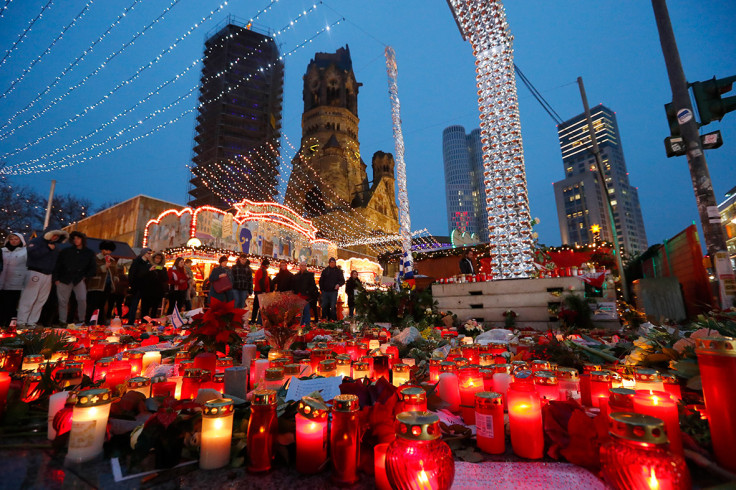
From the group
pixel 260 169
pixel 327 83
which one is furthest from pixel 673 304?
pixel 327 83

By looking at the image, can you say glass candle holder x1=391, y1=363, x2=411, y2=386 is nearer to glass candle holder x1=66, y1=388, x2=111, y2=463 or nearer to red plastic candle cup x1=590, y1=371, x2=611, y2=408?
red plastic candle cup x1=590, y1=371, x2=611, y2=408

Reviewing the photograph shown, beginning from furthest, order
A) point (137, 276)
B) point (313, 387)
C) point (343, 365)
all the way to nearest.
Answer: point (137, 276) → point (343, 365) → point (313, 387)

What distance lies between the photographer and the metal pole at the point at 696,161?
15.3 ft

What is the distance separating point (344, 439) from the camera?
4.38ft

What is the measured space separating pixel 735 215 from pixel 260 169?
40872 mm

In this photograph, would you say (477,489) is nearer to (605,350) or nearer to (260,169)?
(605,350)

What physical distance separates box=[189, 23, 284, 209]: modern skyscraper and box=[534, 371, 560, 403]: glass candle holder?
33429 millimetres

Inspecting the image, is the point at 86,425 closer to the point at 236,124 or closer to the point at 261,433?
the point at 261,433

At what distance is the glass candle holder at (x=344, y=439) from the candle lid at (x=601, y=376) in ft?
4.75

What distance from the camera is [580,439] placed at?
143 cm

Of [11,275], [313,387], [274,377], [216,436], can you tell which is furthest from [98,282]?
[216,436]

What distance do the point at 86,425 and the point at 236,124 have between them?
135ft

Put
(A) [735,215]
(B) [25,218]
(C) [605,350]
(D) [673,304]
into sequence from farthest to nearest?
(A) [735,215] → (B) [25,218] → (D) [673,304] → (C) [605,350]

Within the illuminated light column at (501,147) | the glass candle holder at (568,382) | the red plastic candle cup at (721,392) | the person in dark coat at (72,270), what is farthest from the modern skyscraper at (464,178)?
the red plastic candle cup at (721,392)
